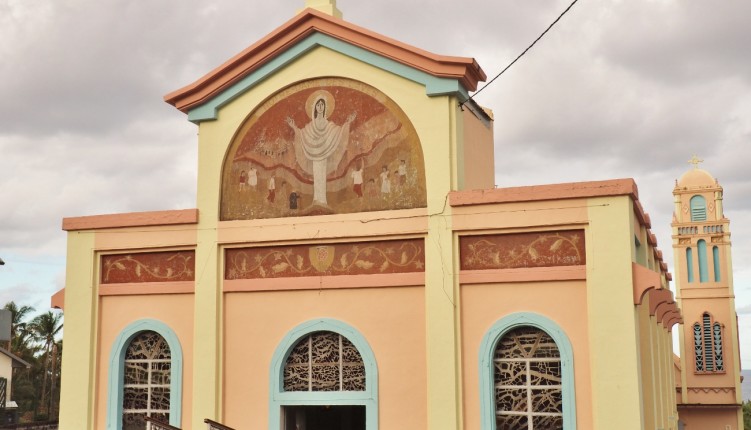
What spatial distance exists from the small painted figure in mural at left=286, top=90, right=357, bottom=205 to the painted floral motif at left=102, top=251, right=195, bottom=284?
2767 millimetres

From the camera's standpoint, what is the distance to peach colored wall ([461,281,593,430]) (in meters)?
13.8

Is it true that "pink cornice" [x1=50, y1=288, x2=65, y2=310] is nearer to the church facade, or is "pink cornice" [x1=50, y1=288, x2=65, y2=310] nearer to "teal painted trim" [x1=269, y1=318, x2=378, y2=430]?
the church facade

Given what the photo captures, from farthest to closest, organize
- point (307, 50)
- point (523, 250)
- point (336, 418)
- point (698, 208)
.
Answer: point (698, 208) < point (336, 418) < point (307, 50) < point (523, 250)

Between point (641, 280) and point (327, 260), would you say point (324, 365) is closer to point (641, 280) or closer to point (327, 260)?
point (327, 260)

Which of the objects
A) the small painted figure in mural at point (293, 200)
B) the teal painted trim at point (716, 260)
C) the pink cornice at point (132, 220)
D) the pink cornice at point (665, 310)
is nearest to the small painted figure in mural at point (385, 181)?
the small painted figure in mural at point (293, 200)

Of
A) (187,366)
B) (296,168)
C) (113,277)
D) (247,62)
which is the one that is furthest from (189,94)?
(187,366)

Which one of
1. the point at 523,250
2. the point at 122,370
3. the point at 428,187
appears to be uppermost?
the point at 428,187

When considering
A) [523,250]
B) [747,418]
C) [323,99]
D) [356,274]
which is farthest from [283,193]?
[747,418]

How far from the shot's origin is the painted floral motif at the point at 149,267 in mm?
16750

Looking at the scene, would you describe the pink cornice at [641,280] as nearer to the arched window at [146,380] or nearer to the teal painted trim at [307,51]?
the teal painted trim at [307,51]

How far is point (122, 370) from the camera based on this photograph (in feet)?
55.1

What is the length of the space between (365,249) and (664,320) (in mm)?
9481

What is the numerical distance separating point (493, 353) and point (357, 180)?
3855 millimetres

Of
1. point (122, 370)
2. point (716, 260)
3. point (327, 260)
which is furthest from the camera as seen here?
point (716, 260)
